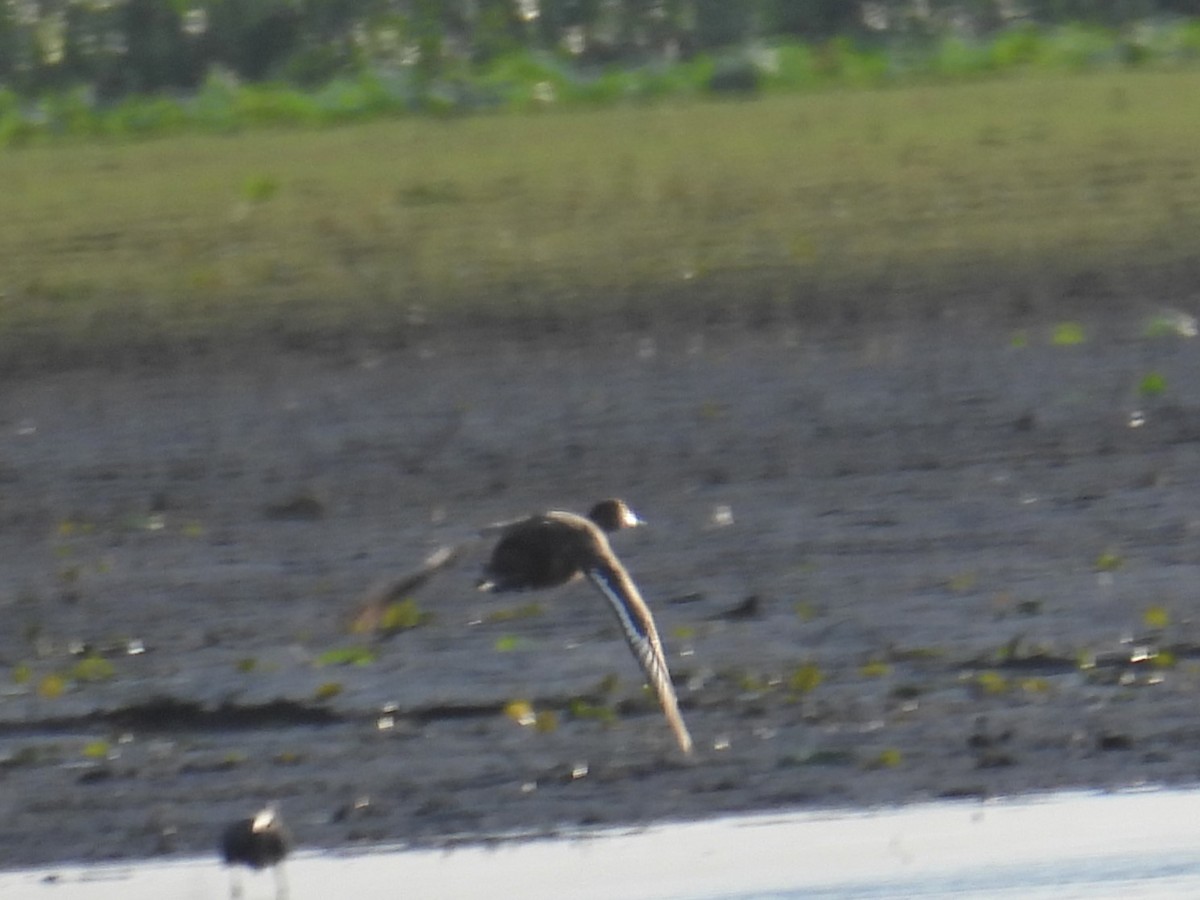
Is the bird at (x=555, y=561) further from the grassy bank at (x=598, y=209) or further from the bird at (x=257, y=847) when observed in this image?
the grassy bank at (x=598, y=209)

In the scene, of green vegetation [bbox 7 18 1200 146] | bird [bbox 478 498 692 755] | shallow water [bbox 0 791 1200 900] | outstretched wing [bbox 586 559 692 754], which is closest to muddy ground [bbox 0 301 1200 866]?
shallow water [bbox 0 791 1200 900]

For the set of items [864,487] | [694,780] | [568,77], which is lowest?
[568,77]

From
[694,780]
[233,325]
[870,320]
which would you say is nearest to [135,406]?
[233,325]

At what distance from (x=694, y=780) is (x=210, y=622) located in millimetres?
2266

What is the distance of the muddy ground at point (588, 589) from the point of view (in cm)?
688

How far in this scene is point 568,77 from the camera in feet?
56.8

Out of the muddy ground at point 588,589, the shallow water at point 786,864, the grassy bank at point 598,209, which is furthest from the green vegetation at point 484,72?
the shallow water at point 786,864

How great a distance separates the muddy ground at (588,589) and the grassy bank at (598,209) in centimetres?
76

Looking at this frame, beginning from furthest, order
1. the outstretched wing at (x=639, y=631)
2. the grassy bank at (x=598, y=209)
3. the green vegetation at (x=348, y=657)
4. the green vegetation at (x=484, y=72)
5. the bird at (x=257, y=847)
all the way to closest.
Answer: the green vegetation at (x=484, y=72), the grassy bank at (x=598, y=209), the green vegetation at (x=348, y=657), the outstretched wing at (x=639, y=631), the bird at (x=257, y=847)

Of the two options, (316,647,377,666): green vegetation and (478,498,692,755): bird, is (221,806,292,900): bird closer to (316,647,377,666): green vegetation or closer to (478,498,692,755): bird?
(478,498,692,755): bird

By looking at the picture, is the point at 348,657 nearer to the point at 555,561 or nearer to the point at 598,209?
the point at 555,561

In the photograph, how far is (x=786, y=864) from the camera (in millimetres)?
6223

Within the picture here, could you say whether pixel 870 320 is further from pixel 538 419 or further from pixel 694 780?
pixel 694 780

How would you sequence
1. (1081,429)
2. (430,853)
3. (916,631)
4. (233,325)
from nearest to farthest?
(430,853) < (916,631) < (1081,429) < (233,325)
